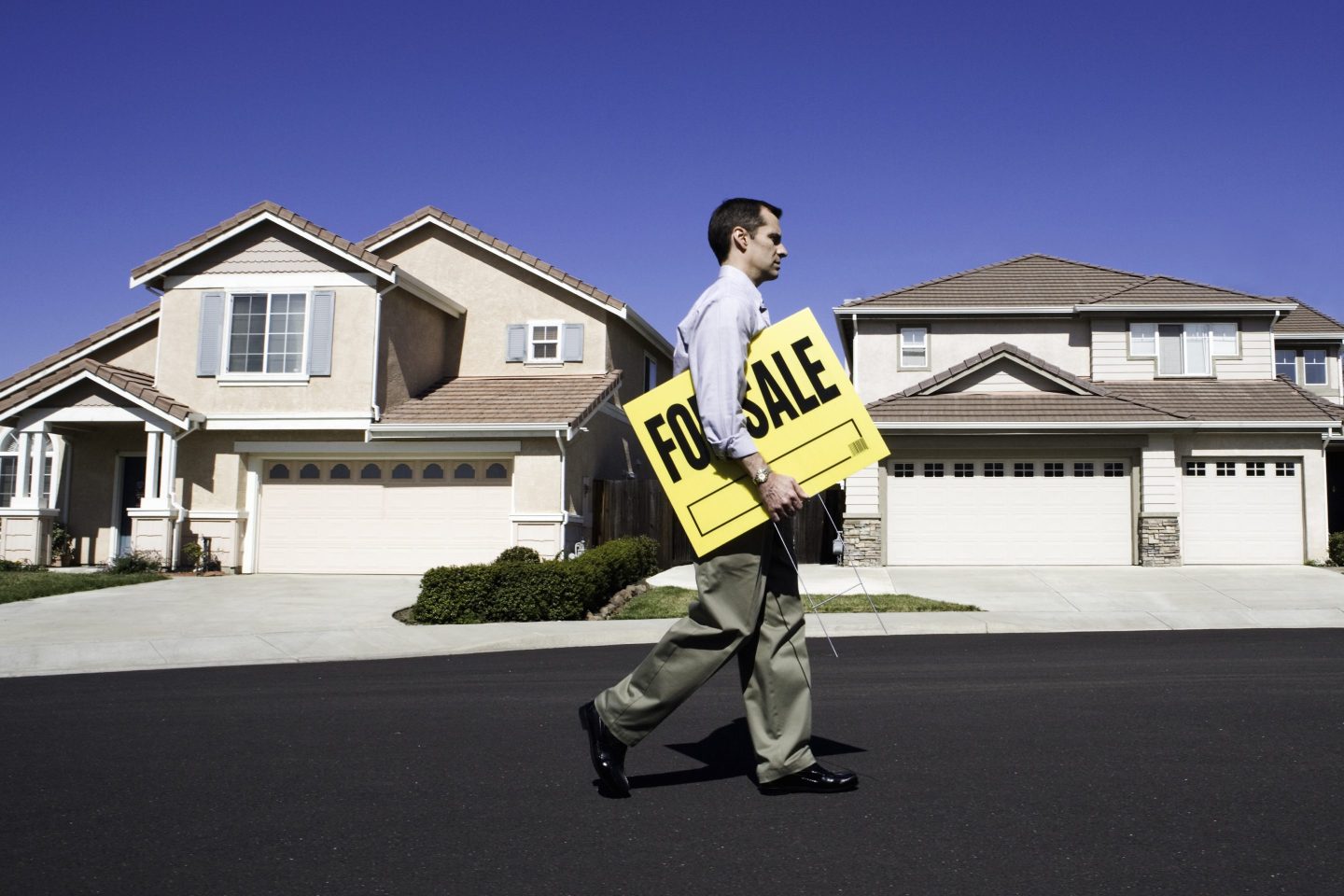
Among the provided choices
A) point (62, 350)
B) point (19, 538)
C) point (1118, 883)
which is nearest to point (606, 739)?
point (1118, 883)

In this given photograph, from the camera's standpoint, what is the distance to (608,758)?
13.6 feet

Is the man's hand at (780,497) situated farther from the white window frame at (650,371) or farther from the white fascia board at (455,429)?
the white window frame at (650,371)

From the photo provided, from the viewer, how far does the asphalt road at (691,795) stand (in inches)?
127

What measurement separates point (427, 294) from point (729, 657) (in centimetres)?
1725

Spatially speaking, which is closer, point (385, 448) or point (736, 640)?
point (736, 640)

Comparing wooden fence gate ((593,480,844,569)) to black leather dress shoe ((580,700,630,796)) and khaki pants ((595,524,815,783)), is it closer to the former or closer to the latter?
khaki pants ((595,524,815,783))

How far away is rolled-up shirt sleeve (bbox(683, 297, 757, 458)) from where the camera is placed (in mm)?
4156

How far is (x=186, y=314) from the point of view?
19312 mm

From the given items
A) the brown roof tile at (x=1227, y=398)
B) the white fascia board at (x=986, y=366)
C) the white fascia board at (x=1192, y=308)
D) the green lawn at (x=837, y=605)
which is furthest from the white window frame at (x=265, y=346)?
the white fascia board at (x=1192, y=308)

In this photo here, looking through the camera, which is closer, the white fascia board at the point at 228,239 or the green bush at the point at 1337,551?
the white fascia board at the point at 228,239

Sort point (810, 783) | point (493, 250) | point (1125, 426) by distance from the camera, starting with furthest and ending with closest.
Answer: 1. point (493, 250)
2. point (1125, 426)
3. point (810, 783)

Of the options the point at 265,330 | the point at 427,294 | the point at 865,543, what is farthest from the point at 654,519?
the point at 265,330

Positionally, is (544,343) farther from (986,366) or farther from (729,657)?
(729,657)

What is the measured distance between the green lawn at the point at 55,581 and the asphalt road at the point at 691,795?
8710mm
